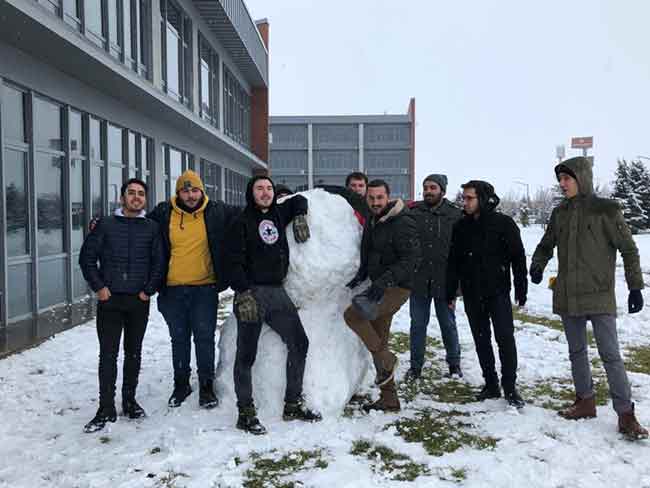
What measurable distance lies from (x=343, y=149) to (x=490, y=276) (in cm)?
4616

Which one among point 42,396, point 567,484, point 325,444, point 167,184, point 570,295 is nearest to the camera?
point 567,484

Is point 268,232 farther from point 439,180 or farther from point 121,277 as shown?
point 439,180

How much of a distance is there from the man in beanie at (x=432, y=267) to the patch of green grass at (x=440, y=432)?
108cm

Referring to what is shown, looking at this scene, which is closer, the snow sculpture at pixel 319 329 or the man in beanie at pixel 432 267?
the snow sculpture at pixel 319 329

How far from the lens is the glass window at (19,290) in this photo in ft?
25.1

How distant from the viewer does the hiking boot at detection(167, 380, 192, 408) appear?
4637mm

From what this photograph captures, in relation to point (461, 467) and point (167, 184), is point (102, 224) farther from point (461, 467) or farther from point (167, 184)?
point (167, 184)

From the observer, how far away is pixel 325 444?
3.86 m

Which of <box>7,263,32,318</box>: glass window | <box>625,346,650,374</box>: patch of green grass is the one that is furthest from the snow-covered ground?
<box>7,263,32,318</box>: glass window

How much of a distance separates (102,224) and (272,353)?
5.48ft

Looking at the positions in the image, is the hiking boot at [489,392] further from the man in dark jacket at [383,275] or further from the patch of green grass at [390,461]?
the patch of green grass at [390,461]

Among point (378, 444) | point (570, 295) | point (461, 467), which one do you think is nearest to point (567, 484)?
point (461, 467)

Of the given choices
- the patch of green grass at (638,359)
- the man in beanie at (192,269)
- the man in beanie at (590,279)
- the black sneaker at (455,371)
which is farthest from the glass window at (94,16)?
the patch of green grass at (638,359)

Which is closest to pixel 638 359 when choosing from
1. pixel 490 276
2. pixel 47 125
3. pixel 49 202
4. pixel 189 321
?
pixel 490 276
